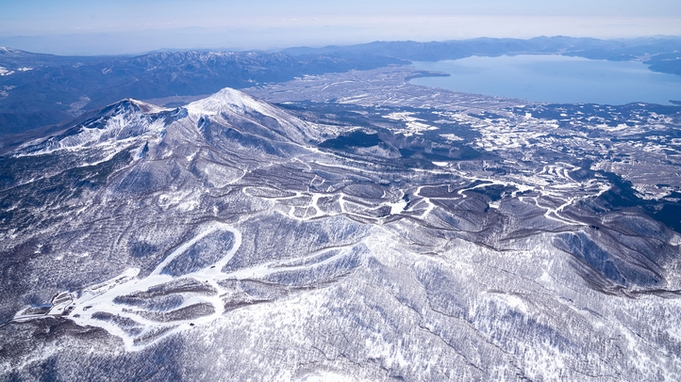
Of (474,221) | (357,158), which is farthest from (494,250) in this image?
(357,158)

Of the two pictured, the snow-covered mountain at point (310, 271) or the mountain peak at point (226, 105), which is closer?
the snow-covered mountain at point (310, 271)

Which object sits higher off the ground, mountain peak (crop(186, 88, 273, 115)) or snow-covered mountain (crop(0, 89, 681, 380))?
mountain peak (crop(186, 88, 273, 115))

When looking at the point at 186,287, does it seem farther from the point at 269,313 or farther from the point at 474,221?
Answer: the point at 474,221

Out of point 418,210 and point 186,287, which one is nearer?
point 186,287

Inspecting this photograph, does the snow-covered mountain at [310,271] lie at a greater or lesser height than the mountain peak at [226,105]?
lesser

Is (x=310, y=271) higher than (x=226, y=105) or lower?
lower

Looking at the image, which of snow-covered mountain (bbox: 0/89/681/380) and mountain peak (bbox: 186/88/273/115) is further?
mountain peak (bbox: 186/88/273/115)

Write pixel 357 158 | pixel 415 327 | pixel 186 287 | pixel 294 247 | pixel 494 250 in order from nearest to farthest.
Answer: pixel 415 327
pixel 186 287
pixel 494 250
pixel 294 247
pixel 357 158

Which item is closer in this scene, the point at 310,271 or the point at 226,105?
the point at 310,271
